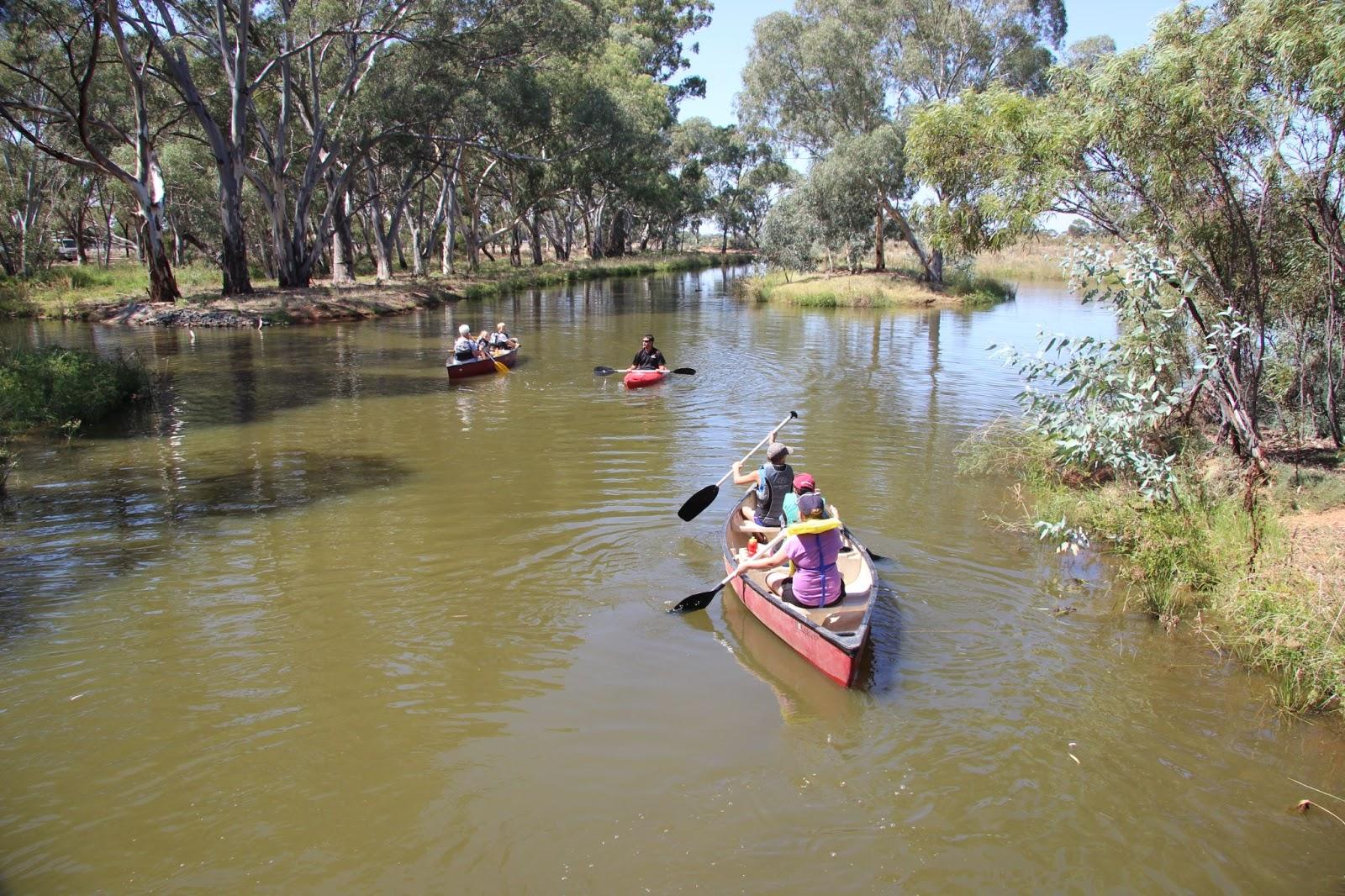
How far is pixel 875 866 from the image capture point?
16.7 feet

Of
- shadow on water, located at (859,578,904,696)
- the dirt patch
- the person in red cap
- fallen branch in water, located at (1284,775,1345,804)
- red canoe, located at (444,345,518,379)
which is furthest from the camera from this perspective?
the dirt patch

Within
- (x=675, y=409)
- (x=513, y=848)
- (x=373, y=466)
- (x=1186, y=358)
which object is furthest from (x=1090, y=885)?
(x=675, y=409)

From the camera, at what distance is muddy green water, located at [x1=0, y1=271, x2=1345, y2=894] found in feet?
16.9

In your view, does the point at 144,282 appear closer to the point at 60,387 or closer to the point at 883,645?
the point at 60,387

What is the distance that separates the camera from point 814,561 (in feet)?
24.6

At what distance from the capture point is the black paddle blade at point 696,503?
33.4ft

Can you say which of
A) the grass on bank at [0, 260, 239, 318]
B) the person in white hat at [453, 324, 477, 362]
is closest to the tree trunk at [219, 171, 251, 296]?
the grass on bank at [0, 260, 239, 318]

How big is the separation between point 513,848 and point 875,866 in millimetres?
2179

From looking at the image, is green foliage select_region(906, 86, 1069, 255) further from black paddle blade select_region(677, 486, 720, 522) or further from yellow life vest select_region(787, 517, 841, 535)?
yellow life vest select_region(787, 517, 841, 535)

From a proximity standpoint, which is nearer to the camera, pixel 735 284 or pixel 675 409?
pixel 675 409

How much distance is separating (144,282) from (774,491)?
37.3 meters

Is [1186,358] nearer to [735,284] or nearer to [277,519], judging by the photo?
[277,519]

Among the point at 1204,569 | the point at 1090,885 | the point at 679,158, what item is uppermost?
the point at 679,158

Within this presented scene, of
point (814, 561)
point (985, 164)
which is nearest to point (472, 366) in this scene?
point (985, 164)
